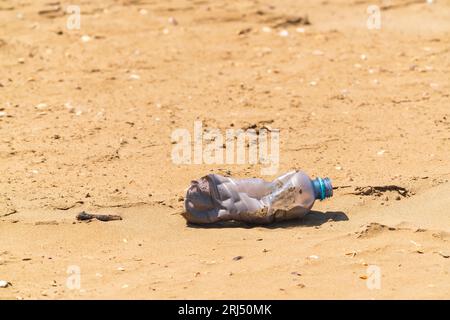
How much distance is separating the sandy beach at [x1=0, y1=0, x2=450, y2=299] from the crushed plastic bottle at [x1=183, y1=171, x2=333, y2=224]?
0.07m

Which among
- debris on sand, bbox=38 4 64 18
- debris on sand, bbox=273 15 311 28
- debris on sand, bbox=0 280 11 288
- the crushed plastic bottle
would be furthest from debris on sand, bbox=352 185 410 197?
debris on sand, bbox=38 4 64 18

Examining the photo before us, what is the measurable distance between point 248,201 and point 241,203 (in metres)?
0.04

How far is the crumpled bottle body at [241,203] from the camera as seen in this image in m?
4.94

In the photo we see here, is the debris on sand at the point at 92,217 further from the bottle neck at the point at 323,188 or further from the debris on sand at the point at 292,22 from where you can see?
the debris on sand at the point at 292,22

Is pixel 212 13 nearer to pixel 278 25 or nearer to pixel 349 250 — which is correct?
pixel 278 25

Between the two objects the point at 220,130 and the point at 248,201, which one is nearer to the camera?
the point at 248,201

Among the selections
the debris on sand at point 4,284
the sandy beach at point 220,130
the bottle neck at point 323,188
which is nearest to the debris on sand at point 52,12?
the sandy beach at point 220,130

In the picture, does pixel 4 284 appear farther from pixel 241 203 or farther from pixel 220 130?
pixel 220 130

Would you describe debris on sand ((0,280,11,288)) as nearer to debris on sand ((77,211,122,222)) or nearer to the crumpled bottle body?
debris on sand ((77,211,122,222))

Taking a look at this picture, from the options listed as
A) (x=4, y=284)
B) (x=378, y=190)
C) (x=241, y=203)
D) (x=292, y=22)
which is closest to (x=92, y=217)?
(x=241, y=203)

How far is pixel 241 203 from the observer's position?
4.99 metres

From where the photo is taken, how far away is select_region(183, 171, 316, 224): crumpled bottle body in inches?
194

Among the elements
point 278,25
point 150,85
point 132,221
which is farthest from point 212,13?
point 132,221

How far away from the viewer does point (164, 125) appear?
257 inches
